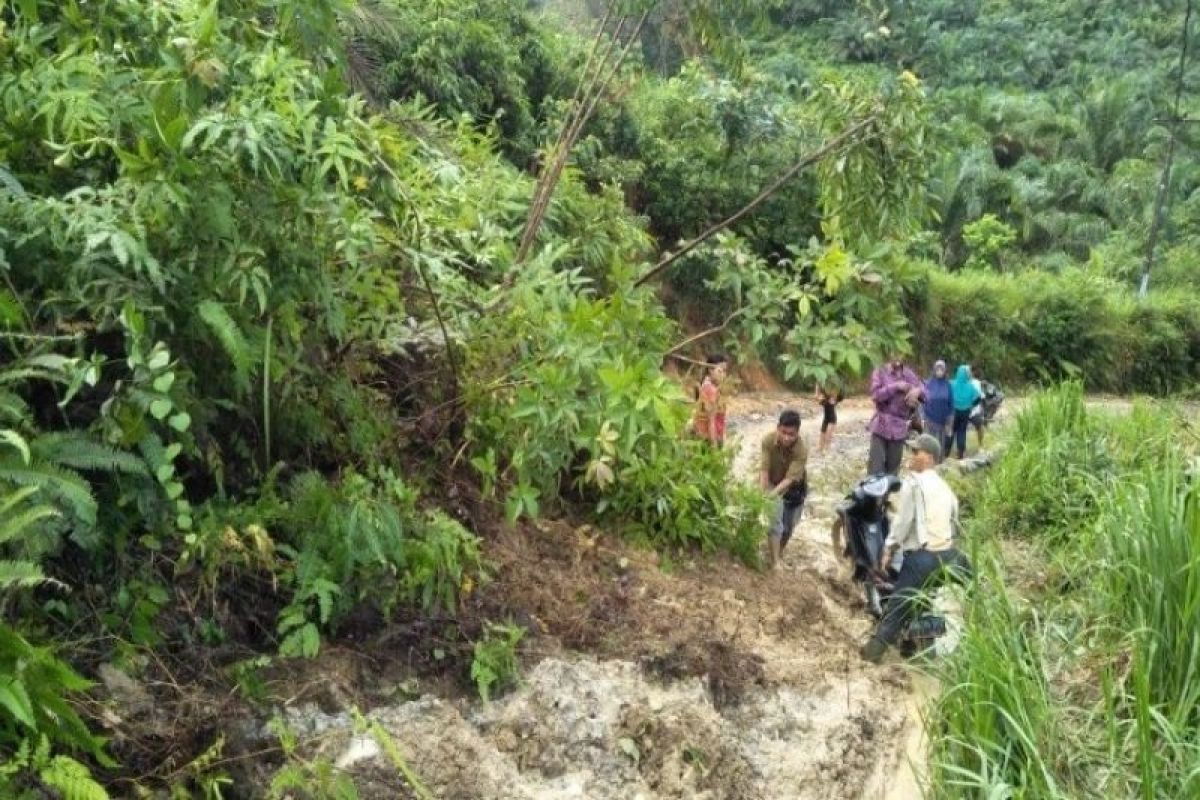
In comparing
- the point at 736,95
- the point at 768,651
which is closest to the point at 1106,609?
the point at 768,651

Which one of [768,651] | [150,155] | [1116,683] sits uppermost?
[150,155]

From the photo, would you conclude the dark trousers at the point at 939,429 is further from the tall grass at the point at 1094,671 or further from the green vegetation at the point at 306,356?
the tall grass at the point at 1094,671

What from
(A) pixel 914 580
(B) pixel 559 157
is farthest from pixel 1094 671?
(B) pixel 559 157

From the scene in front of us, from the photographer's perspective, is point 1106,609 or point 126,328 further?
point 1106,609

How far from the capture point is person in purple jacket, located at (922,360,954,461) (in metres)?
11.5

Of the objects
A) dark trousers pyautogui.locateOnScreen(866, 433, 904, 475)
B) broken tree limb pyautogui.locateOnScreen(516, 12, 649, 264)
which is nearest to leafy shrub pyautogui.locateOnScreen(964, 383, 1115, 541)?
dark trousers pyautogui.locateOnScreen(866, 433, 904, 475)

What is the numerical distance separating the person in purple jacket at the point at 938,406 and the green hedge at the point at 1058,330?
29.7 ft

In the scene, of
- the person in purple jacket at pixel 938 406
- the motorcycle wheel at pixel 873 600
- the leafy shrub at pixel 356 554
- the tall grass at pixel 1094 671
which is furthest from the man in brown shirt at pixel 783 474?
the person in purple jacket at pixel 938 406

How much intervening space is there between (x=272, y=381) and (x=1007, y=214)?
2908 centimetres

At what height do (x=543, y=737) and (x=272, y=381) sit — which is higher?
(x=272, y=381)

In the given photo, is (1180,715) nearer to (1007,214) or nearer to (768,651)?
(768,651)

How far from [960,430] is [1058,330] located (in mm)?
12897

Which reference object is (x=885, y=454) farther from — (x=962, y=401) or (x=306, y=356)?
(x=306, y=356)

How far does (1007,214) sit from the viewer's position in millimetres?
30234
